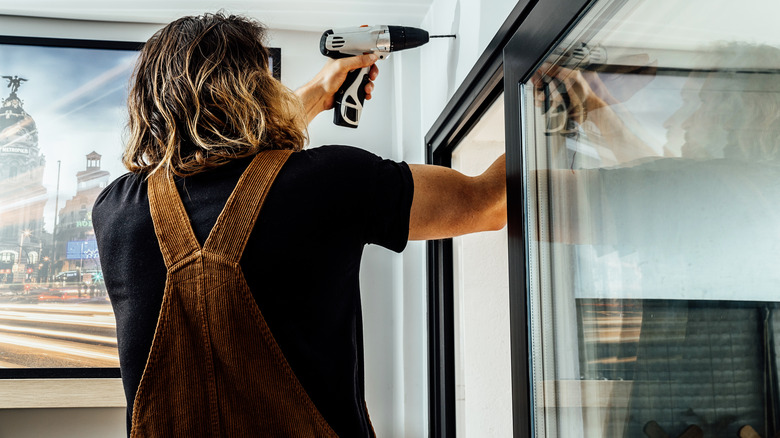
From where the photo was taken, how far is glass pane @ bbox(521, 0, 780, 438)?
43cm

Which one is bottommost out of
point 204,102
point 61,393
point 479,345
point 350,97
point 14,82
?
point 61,393

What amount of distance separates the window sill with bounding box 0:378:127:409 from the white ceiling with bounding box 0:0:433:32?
1229mm

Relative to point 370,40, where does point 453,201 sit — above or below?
below

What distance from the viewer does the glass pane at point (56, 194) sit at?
1914 millimetres

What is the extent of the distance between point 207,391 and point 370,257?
3.96ft

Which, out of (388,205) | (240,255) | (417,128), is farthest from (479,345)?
(240,255)

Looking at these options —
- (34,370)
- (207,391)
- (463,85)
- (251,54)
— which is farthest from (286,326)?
(34,370)

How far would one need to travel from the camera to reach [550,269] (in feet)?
2.76

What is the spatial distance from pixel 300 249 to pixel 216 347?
191 mm

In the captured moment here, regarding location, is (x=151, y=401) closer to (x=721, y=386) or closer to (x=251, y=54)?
(x=251, y=54)

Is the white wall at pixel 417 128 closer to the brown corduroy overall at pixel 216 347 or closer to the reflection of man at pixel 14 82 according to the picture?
the brown corduroy overall at pixel 216 347

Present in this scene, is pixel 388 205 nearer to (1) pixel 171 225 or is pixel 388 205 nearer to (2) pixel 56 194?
(1) pixel 171 225

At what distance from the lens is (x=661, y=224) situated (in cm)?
55

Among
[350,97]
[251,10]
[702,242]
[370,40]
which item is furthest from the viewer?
→ [251,10]
